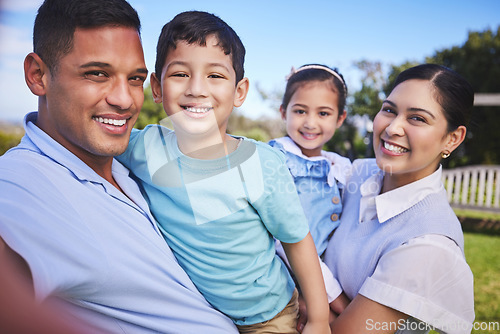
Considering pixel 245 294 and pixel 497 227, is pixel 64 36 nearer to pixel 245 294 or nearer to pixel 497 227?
pixel 245 294

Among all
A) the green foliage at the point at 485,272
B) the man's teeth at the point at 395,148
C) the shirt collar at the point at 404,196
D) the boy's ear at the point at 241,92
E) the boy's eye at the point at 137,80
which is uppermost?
the boy's eye at the point at 137,80

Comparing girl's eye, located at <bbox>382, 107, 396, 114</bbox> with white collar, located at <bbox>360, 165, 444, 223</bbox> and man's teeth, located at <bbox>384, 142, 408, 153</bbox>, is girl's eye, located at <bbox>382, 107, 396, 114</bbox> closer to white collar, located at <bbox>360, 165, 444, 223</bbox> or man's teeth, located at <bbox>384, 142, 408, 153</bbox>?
man's teeth, located at <bbox>384, 142, 408, 153</bbox>

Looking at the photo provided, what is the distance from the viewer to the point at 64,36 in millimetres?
1516

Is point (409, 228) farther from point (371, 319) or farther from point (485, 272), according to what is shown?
point (485, 272)

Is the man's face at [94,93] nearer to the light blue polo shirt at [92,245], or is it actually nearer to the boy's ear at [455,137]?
the light blue polo shirt at [92,245]

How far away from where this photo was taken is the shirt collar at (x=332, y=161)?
2611 mm

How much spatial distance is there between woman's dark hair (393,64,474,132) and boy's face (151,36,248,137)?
117 cm

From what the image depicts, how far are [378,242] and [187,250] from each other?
103 centimetres

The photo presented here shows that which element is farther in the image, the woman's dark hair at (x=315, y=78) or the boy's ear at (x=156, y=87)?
the woman's dark hair at (x=315, y=78)

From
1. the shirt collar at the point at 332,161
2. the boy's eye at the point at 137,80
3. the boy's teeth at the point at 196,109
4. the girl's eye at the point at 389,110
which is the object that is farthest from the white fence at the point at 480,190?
the boy's eye at the point at 137,80

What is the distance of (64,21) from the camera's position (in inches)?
60.1

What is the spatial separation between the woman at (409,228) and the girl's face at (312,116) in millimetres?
485

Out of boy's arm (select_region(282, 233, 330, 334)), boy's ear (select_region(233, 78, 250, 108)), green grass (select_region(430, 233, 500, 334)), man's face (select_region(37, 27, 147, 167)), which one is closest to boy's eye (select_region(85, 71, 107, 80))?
man's face (select_region(37, 27, 147, 167))

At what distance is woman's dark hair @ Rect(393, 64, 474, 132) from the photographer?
207 centimetres
